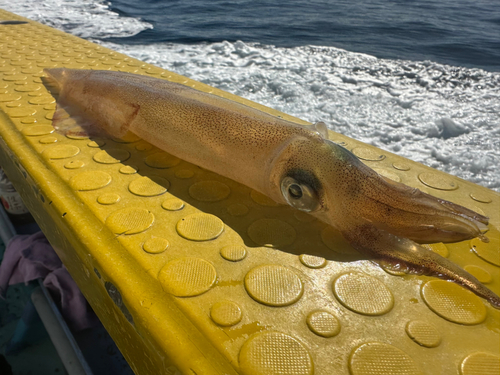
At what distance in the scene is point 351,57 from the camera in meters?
8.27

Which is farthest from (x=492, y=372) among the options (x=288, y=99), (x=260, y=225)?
(x=288, y=99)

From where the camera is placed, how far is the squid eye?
1.37 meters

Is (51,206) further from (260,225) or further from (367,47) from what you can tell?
(367,47)

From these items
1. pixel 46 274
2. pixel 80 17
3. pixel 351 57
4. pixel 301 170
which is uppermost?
pixel 301 170

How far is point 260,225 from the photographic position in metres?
1.47

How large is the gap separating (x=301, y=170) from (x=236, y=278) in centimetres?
53

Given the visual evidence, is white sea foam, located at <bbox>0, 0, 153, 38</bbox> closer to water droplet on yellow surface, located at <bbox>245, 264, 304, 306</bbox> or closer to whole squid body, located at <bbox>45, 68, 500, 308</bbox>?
whole squid body, located at <bbox>45, 68, 500, 308</bbox>

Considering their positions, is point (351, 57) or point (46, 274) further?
point (351, 57)

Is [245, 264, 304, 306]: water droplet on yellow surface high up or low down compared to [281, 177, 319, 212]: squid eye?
down

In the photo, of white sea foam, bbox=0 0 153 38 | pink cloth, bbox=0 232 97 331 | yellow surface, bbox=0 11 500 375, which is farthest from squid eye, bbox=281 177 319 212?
white sea foam, bbox=0 0 153 38

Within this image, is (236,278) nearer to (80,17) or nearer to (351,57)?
(351,57)

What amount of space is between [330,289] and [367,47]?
385 inches

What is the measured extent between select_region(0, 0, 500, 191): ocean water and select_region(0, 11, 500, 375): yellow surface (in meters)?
3.54

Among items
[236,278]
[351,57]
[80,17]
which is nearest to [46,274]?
[236,278]
